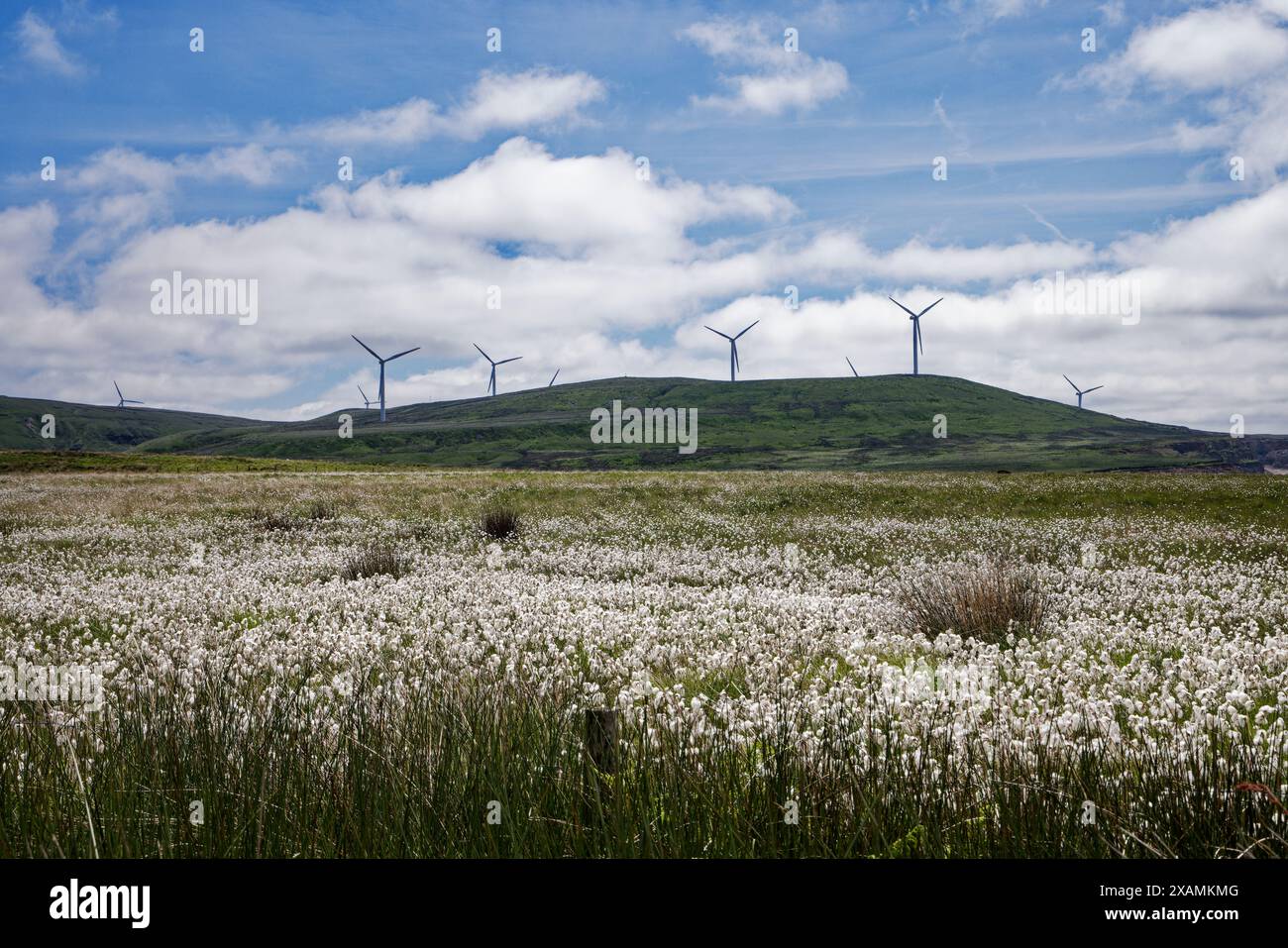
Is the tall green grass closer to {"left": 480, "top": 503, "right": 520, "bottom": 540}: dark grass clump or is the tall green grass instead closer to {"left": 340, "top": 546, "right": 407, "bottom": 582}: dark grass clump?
{"left": 340, "top": 546, "right": 407, "bottom": 582}: dark grass clump

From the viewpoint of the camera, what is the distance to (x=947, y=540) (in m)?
24.2

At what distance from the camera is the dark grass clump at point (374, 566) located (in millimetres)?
18406

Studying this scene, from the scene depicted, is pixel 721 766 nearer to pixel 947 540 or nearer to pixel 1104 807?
pixel 1104 807

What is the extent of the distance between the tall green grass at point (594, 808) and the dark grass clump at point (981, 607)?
6.91 metres

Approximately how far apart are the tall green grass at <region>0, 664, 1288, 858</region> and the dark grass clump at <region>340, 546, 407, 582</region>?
43.0ft

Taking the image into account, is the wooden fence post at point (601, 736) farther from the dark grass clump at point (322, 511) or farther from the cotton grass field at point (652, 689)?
the dark grass clump at point (322, 511)

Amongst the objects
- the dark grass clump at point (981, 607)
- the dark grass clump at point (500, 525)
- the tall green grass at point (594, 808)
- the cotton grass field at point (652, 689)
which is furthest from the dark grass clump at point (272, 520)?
the tall green grass at point (594, 808)

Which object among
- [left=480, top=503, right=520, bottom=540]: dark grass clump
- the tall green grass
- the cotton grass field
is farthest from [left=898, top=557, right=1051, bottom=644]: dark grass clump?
[left=480, top=503, right=520, bottom=540]: dark grass clump

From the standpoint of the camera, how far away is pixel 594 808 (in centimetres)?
484

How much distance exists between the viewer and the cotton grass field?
14.6 ft

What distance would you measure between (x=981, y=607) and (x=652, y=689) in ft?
20.9
